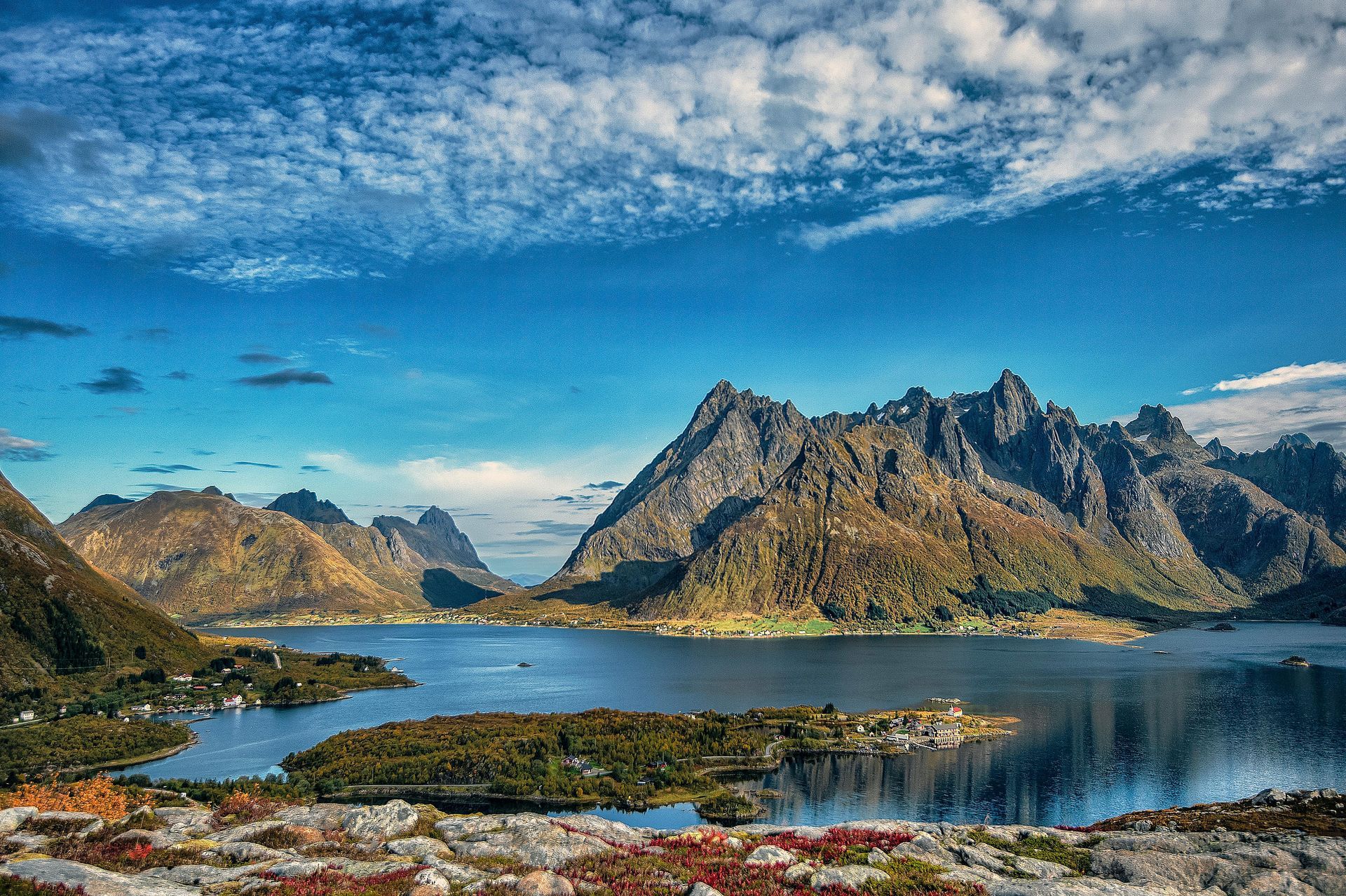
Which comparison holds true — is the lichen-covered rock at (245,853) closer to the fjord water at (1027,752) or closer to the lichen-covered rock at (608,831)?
the lichen-covered rock at (608,831)

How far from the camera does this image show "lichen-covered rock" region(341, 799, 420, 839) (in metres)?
43.2

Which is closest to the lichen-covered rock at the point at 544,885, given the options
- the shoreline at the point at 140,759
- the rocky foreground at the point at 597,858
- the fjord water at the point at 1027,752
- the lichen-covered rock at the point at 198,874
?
the rocky foreground at the point at 597,858

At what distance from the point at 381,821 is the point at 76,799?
1906cm

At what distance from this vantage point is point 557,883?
30.2 m

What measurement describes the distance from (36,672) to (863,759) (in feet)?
612

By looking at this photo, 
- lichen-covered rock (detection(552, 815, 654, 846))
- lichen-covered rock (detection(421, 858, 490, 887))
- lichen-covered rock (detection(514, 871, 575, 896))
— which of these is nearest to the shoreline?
lichen-covered rock (detection(552, 815, 654, 846))

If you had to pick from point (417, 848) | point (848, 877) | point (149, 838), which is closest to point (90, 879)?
point (149, 838)

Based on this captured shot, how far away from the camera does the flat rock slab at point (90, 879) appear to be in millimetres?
24141

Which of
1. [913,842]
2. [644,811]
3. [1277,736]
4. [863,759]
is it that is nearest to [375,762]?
[644,811]

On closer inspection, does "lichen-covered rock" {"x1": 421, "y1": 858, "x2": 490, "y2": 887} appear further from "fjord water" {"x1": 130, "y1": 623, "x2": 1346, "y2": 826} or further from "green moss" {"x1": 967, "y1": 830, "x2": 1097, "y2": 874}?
"fjord water" {"x1": 130, "y1": 623, "x2": 1346, "y2": 826}

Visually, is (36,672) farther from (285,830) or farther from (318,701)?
(285,830)

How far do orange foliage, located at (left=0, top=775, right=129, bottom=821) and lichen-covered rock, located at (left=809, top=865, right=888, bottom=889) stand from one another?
3678 cm

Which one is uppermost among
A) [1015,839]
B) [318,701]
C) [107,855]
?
[107,855]

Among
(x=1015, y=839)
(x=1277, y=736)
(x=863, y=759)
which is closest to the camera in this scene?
(x=1015, y=839)
